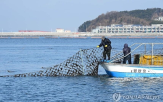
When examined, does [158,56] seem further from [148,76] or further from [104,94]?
[104,94]

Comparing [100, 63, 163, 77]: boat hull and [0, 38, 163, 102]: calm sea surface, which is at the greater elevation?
[100, 63, 163, 77]: boat hull

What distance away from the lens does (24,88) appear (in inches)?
939

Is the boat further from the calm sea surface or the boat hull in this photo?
the calm sea surface

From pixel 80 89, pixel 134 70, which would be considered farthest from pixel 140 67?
pixel 80 89

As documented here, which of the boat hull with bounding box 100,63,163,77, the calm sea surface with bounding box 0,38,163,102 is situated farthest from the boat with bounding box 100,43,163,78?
the calm sea surface with bounding box 0,38,163,102

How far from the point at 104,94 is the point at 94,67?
678 cm

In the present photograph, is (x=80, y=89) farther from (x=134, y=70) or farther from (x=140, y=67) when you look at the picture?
(x=140, y=67)

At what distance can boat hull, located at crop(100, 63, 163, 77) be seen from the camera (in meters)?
26.1

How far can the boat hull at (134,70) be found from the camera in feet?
85.7

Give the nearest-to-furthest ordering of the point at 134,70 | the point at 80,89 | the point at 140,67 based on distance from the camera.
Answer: the point at 80,89 → the point at 140,67 → the point at 134,70

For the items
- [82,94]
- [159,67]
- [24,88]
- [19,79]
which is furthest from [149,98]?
[19,79]

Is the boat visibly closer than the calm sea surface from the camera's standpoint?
No

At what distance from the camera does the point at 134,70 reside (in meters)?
26.3

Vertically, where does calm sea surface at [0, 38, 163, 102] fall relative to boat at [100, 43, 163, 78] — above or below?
below
